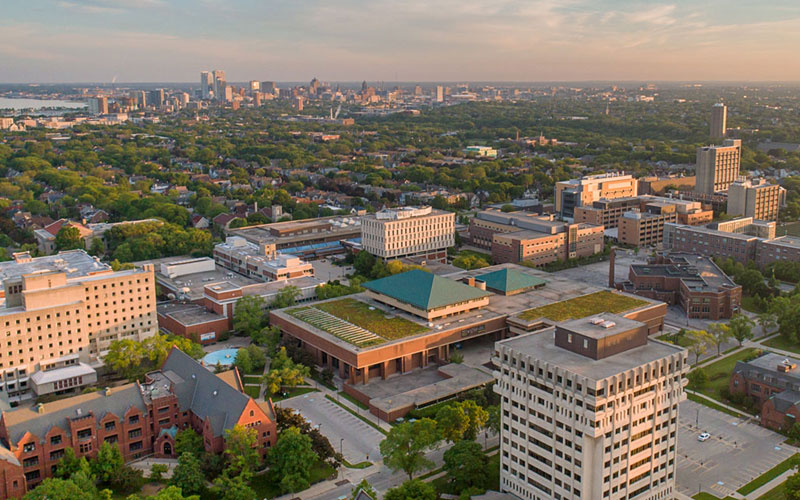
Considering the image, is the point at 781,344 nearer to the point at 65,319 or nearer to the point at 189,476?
the point at 189,476

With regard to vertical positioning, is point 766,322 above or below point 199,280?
below

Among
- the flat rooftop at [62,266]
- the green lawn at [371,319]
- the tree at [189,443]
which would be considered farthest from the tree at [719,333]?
the flat rooftop at [62,266]

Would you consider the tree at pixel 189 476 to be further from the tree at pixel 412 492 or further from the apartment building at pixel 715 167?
the apartment building at pixel 715 167

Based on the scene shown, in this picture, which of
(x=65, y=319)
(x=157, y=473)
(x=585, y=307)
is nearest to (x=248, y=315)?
(x=65, y=319)

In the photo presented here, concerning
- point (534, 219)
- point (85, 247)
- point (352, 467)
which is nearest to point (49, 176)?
point (85, 247)

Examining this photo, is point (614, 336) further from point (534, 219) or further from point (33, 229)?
point (33, 229)

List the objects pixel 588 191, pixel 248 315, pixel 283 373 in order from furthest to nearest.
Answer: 1. pixel 588 191
2. pixel 248 315
3. pixel 283 373
